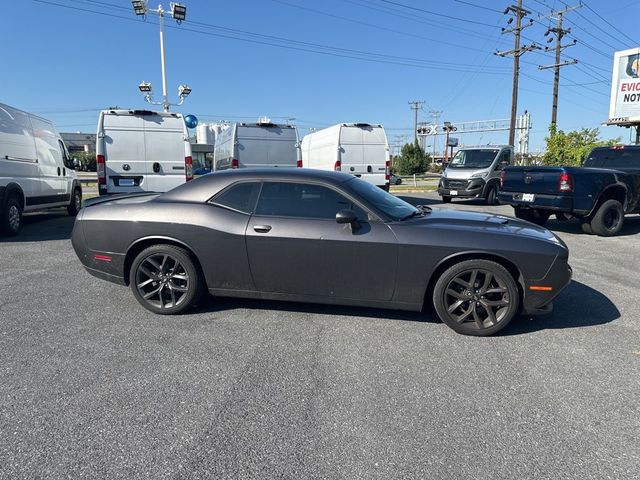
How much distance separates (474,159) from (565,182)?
24.4 feet

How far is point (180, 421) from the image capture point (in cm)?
244

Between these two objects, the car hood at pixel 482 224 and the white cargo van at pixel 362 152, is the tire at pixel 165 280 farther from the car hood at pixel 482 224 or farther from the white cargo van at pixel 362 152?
the white cargo van at pixel 362 152

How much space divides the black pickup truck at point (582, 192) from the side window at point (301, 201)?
19.8 feet

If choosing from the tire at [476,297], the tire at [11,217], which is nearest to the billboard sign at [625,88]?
the tire at [476,297]

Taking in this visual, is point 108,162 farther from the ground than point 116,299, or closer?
A: farther from the ground

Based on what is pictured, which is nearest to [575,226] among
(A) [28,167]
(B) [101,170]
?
(B) [101,170]

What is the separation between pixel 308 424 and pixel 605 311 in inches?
140

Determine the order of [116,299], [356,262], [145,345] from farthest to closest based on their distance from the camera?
[116,299] → [356,262] → [145,345]

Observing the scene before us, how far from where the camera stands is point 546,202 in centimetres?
813

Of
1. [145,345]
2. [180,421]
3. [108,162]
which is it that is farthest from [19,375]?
[108,162]

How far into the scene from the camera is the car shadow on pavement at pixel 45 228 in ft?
26.3

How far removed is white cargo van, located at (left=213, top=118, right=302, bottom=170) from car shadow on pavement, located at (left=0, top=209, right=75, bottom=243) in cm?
439

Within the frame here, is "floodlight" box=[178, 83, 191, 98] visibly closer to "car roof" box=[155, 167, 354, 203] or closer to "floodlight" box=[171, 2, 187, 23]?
"floodlight" box=[171, 2, 187, 23]

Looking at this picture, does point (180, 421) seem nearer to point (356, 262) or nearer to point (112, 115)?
point (356, 262)
